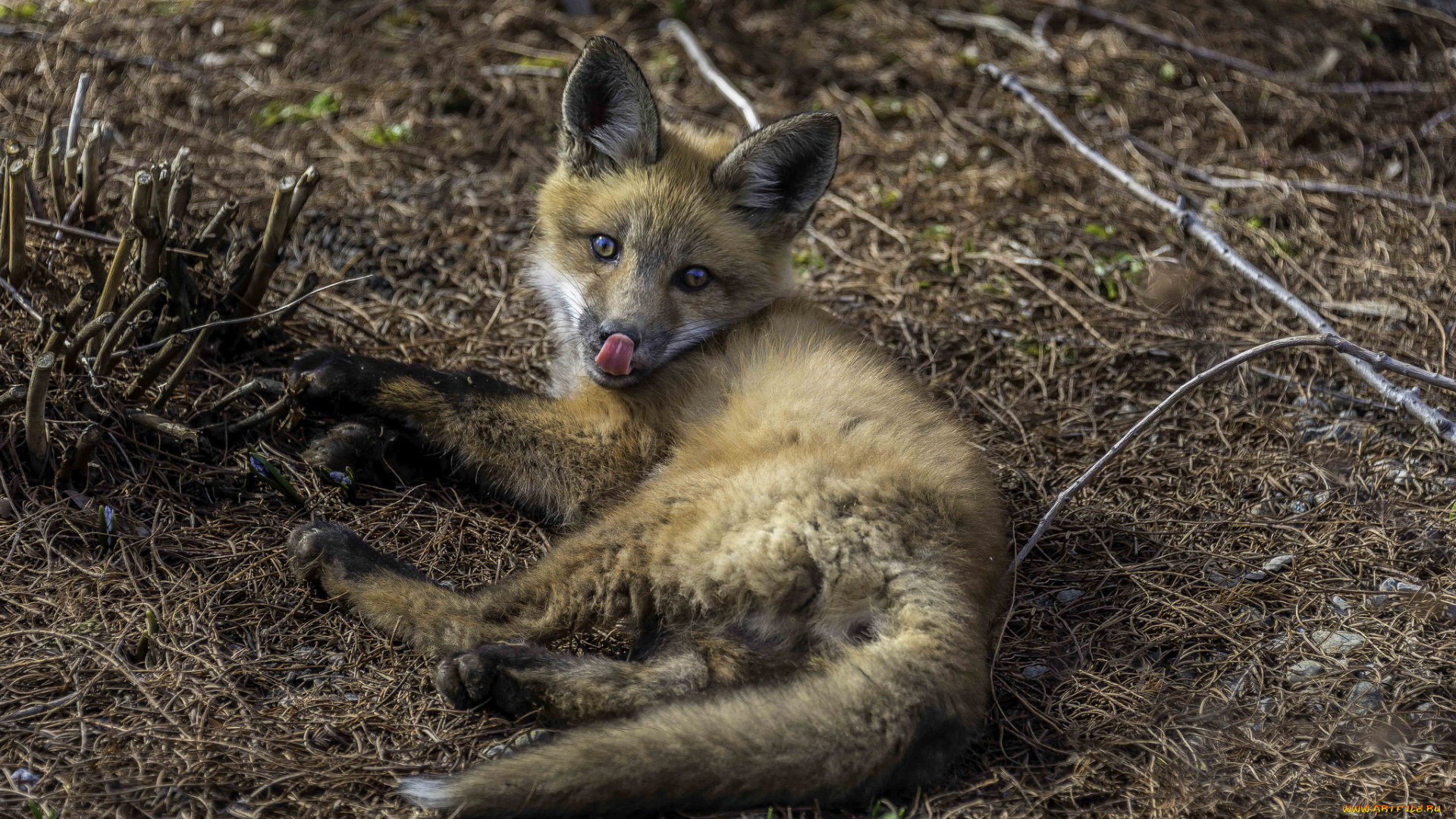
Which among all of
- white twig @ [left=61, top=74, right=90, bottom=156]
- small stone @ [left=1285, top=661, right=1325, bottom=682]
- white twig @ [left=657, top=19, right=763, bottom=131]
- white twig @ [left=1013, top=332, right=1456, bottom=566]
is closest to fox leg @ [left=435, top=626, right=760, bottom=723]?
white twig @ [left=1013, top=332, right=1456, bottom=566]

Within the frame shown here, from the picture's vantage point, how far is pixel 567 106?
386cm

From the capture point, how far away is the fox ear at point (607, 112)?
3.75 m

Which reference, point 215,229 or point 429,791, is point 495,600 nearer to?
point 429,791

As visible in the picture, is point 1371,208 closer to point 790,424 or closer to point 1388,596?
point 1388,596

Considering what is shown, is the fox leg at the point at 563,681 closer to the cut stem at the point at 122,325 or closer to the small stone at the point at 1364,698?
the cut stem at the point at 122,325

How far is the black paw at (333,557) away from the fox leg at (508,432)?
1.62ft

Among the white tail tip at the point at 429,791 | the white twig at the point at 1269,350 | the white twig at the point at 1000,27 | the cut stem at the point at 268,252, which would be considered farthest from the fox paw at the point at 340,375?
the white twig at the point at 1000,27

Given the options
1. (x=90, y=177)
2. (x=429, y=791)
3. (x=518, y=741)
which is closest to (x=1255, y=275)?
(x=518, y=741)

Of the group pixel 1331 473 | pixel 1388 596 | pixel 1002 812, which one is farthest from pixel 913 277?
pixel 1002 812

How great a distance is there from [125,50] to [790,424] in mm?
5598

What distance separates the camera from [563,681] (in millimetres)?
2699

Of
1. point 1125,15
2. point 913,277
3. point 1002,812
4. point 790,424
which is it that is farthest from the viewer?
point 1125,15

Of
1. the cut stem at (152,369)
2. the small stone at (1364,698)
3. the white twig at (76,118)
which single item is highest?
the white twig at (76,118)

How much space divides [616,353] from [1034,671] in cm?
179
